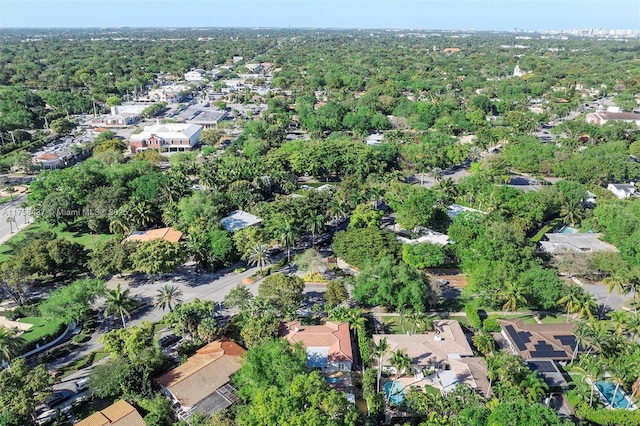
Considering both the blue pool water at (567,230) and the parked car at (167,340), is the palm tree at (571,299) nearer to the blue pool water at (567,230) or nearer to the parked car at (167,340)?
the blue pool water at (567,230)

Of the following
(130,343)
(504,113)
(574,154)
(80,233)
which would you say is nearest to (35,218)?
(80,233)

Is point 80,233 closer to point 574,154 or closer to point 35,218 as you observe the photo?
point 35,218

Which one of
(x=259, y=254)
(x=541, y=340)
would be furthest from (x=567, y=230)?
(x=259, y=254)

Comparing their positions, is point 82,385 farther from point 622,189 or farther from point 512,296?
point 622,189

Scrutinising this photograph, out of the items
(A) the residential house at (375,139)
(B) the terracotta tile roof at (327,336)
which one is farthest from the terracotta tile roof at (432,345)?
(A) the residential house at (375,139)

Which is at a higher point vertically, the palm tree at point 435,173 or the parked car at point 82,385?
the palm tree at point 435,173

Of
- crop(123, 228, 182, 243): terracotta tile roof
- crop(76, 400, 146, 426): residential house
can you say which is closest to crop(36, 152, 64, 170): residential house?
crop(123, 228, 182, 243): terracotta tile roof
